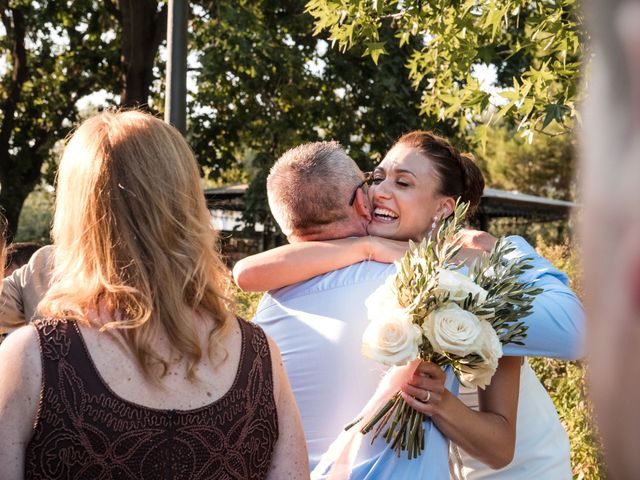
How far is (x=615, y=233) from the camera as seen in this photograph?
480 millimetres

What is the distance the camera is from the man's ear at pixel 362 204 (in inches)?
111

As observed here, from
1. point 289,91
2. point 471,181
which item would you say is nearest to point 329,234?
point 471,181

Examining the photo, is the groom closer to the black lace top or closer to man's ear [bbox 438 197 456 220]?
man's ear [bbox 438 197 456 220]

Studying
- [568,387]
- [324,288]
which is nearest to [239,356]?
[324,288]

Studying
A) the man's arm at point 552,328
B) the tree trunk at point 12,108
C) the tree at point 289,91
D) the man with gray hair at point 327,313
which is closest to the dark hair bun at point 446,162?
the man with gray hair at point 327,313

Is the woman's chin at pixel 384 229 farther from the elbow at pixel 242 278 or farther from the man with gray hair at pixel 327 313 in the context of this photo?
the elbow at pixel 242 278

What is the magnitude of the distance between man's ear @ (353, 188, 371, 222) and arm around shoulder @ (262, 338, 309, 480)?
0.85m

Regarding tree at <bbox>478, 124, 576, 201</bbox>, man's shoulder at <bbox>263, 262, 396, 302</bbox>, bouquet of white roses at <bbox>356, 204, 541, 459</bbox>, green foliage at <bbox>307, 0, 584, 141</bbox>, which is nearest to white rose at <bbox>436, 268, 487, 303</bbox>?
bouquet of white roses at <bbox>356, 204, 541, 459</bbox>

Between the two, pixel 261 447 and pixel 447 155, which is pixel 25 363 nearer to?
pixel 261 447

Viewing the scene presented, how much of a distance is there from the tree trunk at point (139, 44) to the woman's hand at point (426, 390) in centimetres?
1363

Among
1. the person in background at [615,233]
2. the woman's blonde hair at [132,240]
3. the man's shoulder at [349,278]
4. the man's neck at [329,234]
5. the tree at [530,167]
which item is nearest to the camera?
the person in background at [615,233]

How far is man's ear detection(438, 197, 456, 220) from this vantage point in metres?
3.14

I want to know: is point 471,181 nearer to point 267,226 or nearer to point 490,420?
point 490,420

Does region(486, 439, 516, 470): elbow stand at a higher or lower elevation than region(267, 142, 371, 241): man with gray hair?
lower
